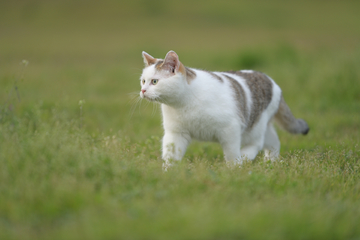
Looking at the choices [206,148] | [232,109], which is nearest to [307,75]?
[206,148]

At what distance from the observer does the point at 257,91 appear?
16.6 feet

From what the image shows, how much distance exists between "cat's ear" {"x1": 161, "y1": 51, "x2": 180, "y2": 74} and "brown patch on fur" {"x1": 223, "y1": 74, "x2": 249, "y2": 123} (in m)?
0.87

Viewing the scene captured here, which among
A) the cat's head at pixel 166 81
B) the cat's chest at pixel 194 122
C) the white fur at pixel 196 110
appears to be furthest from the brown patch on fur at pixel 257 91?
the cat's head at pixel 166 81

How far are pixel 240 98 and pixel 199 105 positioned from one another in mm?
659

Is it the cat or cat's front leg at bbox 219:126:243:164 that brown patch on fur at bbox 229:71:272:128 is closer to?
the cat

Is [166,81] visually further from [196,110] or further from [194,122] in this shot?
[194,122]

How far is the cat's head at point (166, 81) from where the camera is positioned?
4.14 meters

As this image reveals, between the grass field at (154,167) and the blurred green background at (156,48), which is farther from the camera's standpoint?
the blurred green background at (156,48)

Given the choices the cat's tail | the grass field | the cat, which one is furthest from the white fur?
the cat's tail

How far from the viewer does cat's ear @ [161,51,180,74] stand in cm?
410

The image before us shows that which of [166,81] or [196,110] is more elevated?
[166,81]

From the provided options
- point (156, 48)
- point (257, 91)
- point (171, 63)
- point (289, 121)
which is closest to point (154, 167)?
point (171, 63)

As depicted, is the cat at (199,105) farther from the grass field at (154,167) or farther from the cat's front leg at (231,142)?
the grass field at (154,167)

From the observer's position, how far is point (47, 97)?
27.2 ft
